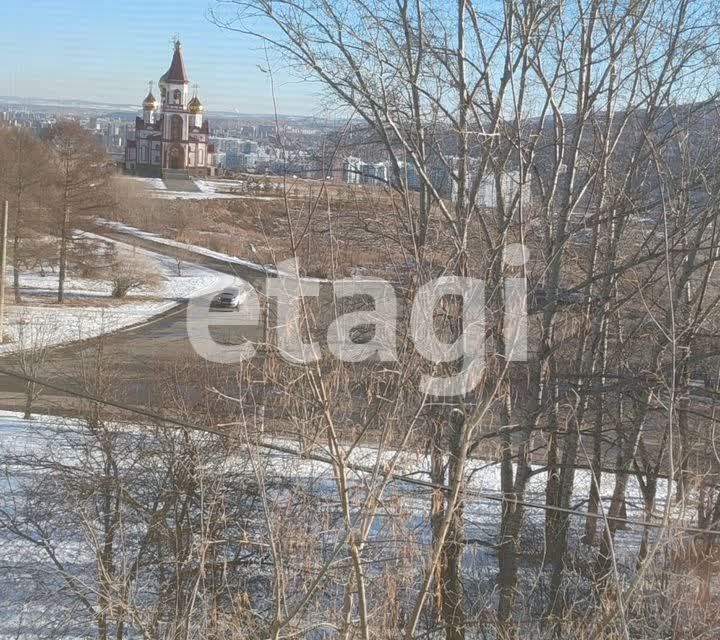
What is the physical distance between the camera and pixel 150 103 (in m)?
64.3

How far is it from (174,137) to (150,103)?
547 centimetres

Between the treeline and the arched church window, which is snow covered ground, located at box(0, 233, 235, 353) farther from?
the arched church window

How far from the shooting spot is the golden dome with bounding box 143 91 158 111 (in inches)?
2502

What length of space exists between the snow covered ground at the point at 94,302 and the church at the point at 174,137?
27.9 metres

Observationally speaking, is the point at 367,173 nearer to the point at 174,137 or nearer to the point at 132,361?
the point at 132,361

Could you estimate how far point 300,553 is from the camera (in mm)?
6176

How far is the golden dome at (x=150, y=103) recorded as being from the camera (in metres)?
63.6

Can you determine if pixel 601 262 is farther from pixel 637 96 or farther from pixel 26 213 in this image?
pixel 26 213

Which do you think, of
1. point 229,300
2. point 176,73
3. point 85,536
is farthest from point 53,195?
point 176,73

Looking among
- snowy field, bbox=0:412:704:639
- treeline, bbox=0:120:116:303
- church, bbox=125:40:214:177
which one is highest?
church, bbox=125:40:214:177

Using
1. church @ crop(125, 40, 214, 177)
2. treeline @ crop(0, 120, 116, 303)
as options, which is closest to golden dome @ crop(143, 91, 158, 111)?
church @ crop(125, 40, 214, 177)

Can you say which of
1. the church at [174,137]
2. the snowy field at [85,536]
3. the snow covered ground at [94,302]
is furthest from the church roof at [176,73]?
the snowy field at [85,536]

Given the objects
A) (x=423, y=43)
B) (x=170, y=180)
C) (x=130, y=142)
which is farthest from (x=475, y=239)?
(x=130, y=142)

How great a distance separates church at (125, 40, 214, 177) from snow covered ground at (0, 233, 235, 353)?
2791 cm
